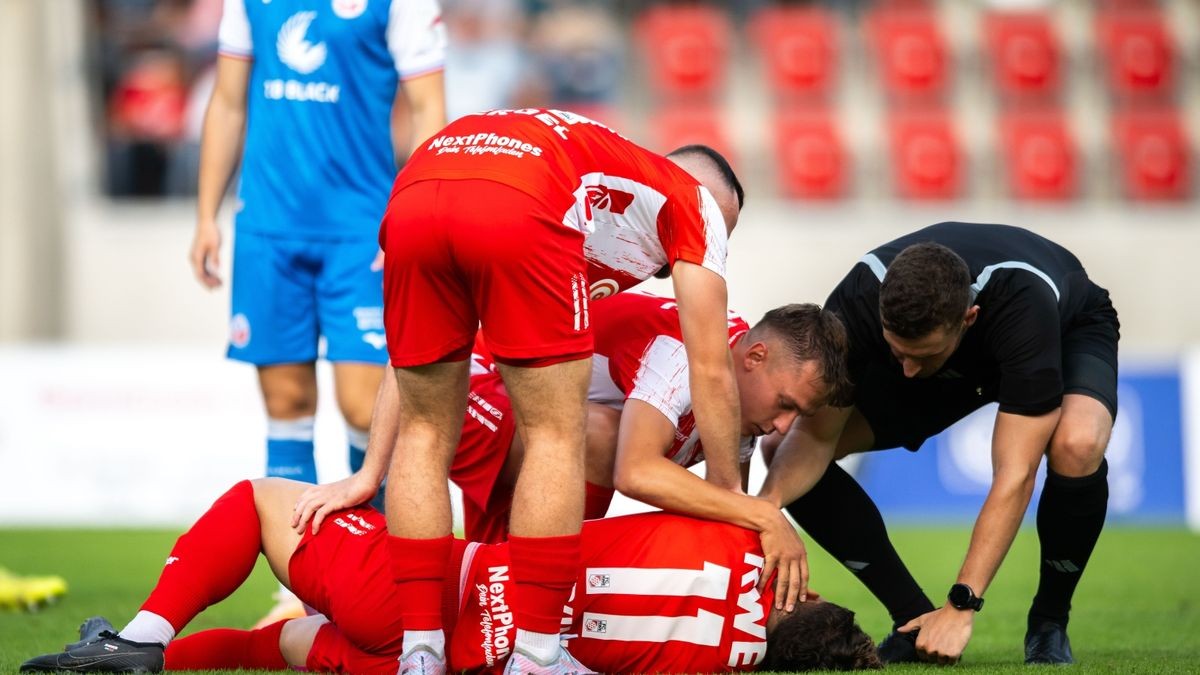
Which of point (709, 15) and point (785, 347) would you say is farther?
point (709, 15)

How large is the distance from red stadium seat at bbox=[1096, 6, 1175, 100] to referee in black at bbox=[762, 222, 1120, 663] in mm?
10205

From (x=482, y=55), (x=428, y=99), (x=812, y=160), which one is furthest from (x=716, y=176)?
(x=812, y=160)

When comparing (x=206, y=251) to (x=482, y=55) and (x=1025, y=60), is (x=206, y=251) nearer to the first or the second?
(x=482, y=55)

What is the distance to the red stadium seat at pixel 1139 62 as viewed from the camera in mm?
13789

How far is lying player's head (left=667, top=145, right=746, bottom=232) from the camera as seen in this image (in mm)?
4371

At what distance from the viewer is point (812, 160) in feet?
44.3

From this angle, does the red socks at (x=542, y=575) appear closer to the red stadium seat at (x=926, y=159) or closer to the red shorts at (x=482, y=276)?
the red shorts at (x=482, y=276)

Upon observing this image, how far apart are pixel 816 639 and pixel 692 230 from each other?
104 cm

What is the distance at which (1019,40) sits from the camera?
1387cm

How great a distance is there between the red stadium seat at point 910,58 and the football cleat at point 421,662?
11302 millimetres

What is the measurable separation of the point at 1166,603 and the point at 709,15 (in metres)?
9.23

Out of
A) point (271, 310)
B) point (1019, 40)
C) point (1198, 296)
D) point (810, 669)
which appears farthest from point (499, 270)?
point (1019, 40)

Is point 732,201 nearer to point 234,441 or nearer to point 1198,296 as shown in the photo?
point 234,441

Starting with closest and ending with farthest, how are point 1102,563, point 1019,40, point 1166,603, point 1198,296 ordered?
1. point 1166,603
2. point 1102,563
3. point 1198,296
4. point 1019,40
